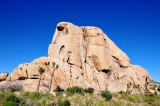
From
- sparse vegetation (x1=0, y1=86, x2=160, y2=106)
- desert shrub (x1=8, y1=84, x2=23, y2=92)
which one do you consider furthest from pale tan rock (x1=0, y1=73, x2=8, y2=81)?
sparse vegetation (x1=0, y1=86, x2=160, y2=106)

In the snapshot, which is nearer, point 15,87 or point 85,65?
point 15,87

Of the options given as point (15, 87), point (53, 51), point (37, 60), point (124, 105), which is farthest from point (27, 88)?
point (124, 105)

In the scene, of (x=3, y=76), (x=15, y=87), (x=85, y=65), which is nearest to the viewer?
(x=15, y=87)

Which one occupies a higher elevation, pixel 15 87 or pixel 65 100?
pixel 15 87

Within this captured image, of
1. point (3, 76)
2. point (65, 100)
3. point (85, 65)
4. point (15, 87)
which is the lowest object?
point (65, 100)

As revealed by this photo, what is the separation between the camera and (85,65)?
74.1 meters

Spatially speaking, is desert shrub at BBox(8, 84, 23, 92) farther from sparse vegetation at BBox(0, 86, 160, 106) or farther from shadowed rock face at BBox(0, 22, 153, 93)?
sparse vegetation at BBox(0, 86, 160, 106)

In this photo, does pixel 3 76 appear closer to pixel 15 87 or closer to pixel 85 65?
pixel 15 87

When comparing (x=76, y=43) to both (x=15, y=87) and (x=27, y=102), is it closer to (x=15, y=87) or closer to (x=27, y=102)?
(x=15, y=87)

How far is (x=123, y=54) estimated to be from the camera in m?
82.1

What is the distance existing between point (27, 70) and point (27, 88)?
480 centimetres

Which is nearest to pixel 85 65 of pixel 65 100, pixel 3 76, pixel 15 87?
pixel 15 87

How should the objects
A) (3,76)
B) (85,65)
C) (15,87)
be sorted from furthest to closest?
(85,65), (3,76), (15,87)

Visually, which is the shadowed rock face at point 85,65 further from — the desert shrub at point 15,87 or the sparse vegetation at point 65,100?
the sparse vegetation at point 65,100
